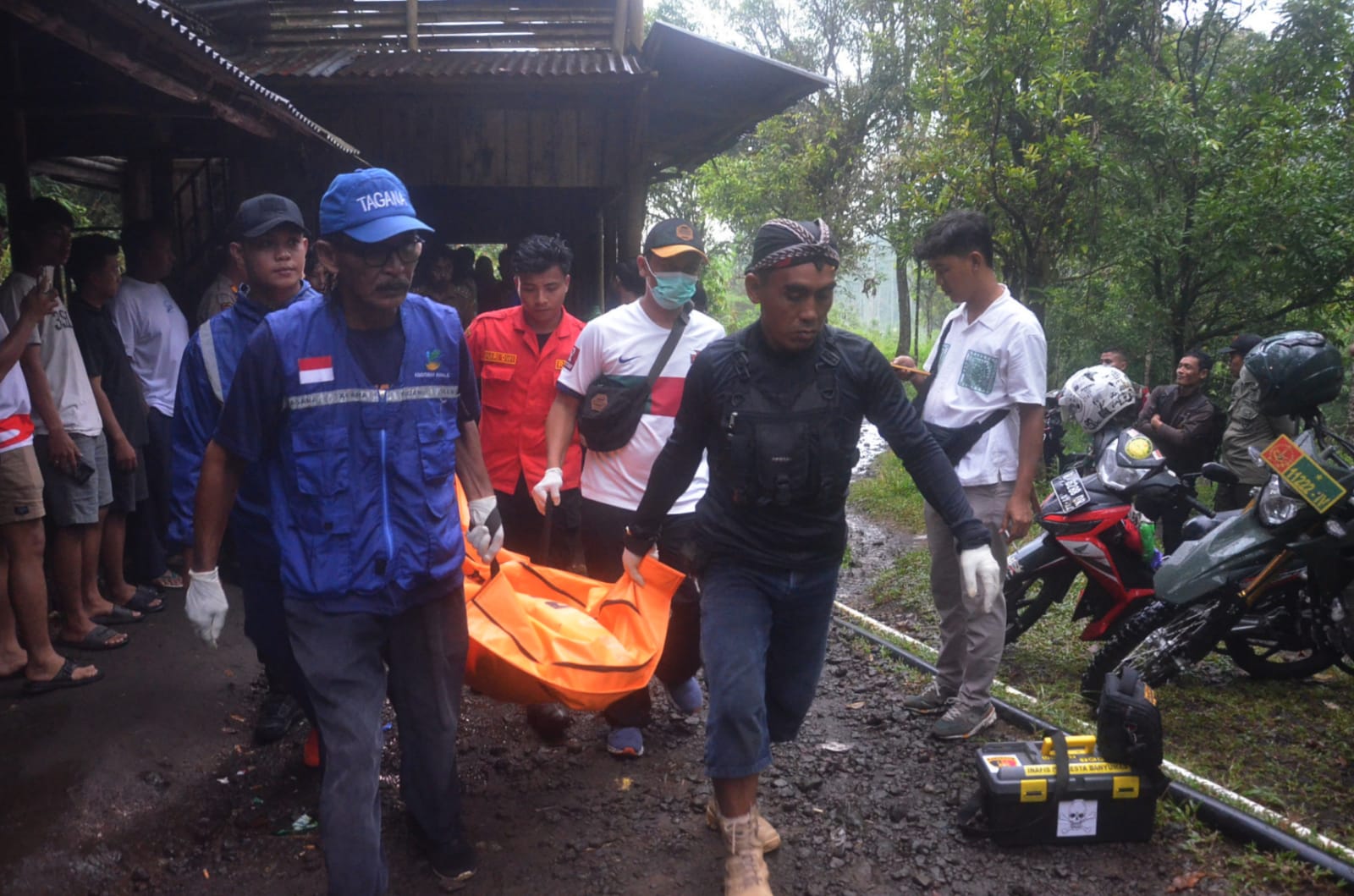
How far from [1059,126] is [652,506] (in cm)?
860

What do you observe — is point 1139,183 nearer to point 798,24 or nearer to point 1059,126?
point 1059,126

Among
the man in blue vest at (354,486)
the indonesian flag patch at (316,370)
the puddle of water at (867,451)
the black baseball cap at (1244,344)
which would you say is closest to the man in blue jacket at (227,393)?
the man in blue vest at (354,486)

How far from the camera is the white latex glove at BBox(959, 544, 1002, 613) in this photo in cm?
290

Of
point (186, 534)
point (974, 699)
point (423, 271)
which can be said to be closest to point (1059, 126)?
point (423, 271)

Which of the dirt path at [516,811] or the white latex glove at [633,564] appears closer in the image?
the dirt path at [516,811]

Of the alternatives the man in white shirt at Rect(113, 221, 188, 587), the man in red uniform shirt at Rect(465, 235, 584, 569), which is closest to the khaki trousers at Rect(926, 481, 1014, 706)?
the man in red uniform shirt at Rect(465, 235, 584, 569)

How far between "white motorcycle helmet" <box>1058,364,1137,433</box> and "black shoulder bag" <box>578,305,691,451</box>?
2829mm

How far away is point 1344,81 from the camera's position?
31.1ft

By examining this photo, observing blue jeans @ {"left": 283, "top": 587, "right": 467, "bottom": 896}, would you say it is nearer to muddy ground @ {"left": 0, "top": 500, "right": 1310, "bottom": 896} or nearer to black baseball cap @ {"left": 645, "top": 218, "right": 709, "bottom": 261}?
muddy ground @ {"left": 0, "top": 500, "right": 1310, "bottom": 896}

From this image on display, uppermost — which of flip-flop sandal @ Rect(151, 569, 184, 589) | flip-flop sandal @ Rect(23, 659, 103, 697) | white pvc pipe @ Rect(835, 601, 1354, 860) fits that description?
flip-flop sandal @ Rect(23, 659, 103, 697)

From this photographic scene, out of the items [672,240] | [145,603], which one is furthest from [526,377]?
[145,603]

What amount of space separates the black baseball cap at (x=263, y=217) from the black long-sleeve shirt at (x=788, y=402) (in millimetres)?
1649

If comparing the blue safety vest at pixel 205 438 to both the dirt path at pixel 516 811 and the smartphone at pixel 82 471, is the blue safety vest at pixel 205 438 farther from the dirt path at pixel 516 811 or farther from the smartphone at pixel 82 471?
the smartphone at pixel 82 471

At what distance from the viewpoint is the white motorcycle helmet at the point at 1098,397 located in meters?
5.48
